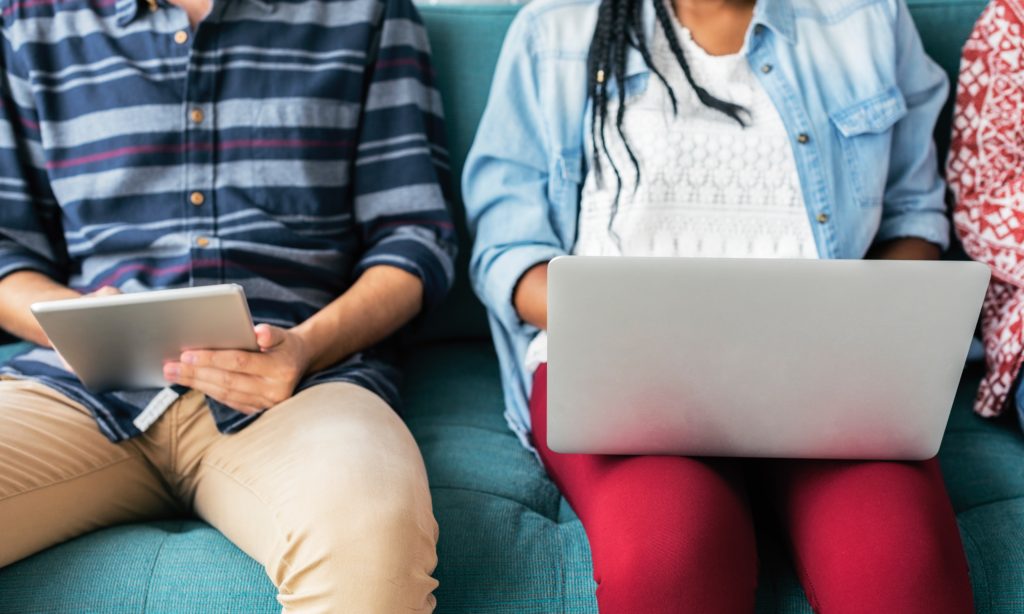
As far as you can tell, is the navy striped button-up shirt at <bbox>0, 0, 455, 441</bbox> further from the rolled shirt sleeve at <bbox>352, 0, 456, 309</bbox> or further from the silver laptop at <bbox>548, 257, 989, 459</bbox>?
the silver laptop at <bbox>548, 257, 989, 459</bbox>

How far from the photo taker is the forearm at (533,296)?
111cm

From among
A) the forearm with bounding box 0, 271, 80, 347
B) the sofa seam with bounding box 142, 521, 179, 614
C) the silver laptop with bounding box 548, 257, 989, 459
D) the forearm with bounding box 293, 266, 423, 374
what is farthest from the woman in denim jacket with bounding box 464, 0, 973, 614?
the forearm with bounding box 0, 271, 80, 347

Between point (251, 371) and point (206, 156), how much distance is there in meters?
0.34

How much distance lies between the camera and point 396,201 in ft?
4.09

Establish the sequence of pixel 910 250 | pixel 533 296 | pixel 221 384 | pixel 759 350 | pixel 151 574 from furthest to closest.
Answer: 1. pixel 910 250
2. pixel 533 296
3. pixel 221 384
4. pixel 151 574
5. pixel 759 350

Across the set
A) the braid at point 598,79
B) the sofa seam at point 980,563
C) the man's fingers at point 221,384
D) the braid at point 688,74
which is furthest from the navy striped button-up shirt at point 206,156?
the sofa seam at point 980,563

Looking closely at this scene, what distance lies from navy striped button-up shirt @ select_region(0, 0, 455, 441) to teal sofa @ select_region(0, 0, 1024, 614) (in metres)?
0.18

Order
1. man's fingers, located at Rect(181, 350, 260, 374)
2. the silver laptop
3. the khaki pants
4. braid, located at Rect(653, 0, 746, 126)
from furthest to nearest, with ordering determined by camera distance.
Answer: braid, located at Rect(653, 0, 746, 126) → man's fingers, located at Rect(181, 350, 260, 374) → the khaki pants → the silver laptop

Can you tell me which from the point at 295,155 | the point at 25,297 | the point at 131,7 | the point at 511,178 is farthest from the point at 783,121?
the point at 25,297

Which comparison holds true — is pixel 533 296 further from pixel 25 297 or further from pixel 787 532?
pixel 25 297

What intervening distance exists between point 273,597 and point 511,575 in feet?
0.81

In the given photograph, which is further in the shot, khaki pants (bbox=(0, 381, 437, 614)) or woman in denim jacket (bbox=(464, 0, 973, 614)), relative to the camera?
woman in denim jacket (bbox=(464, 0, 973, 614))

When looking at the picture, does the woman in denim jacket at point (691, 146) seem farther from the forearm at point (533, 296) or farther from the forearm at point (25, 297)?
the forearm at point (25, 297)

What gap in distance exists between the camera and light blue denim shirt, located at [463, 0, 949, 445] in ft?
3.89
